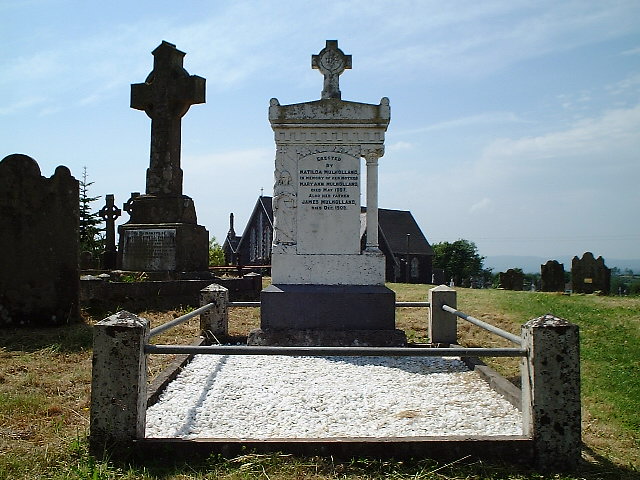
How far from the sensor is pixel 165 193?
486 inches

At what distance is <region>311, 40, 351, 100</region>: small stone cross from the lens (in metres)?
8.25

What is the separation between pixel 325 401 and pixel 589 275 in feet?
56.1

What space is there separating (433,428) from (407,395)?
3.14 feet

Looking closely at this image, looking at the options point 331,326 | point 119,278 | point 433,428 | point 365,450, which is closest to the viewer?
point 365,450

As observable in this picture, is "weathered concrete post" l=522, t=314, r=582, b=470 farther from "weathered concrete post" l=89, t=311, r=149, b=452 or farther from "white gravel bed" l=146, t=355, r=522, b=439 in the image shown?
"weathered concrete post" l=89, t=311, r=149, b=452

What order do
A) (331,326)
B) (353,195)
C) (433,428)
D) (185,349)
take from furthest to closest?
(353,195), (331,326), (433,428), (185,349)

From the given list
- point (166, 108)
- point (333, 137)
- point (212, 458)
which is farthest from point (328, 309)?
point (166, 108)

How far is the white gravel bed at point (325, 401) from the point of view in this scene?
160 inches

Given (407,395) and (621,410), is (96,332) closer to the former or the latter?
(407,395)

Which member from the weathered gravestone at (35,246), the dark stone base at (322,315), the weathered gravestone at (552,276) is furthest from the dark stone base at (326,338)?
the weathered gravestone at (552,276)

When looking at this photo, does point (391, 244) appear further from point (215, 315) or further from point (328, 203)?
point (215, 315)

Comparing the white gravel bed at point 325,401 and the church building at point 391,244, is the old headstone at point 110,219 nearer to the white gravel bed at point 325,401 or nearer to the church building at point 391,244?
the white gravel bed at point 325,401

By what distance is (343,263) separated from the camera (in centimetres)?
780

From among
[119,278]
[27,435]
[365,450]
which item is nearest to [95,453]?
[27,435]
